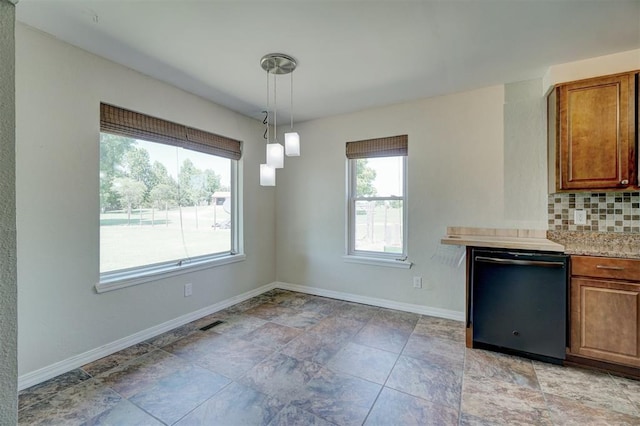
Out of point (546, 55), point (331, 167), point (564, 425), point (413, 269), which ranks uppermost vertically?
point (546, 55)

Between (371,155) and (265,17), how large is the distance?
2.01 meters

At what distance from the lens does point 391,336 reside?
2.70 m

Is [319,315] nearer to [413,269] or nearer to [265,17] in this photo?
[413,269]

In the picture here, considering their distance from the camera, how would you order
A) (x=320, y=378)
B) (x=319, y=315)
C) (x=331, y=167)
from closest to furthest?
(x=320, y=378), (x=319, y=315), (x=331, y=167)

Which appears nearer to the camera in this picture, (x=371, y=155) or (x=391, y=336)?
(x=391, y=336)

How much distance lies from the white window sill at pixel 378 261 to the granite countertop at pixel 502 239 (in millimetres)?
587

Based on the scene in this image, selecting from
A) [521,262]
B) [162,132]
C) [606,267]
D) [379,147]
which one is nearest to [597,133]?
[606,267]

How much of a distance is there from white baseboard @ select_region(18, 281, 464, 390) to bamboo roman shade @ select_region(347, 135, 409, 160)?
5.76ft

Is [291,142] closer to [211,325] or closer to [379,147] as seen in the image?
[379,147]

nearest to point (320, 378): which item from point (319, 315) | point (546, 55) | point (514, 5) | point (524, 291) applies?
point (319, 315)

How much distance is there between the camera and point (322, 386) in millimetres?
1958

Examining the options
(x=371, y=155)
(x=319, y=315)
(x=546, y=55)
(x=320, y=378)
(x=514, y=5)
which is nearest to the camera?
(x=514, y=5)

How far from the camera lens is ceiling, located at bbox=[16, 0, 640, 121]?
1.77 m

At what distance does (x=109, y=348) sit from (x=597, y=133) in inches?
167
